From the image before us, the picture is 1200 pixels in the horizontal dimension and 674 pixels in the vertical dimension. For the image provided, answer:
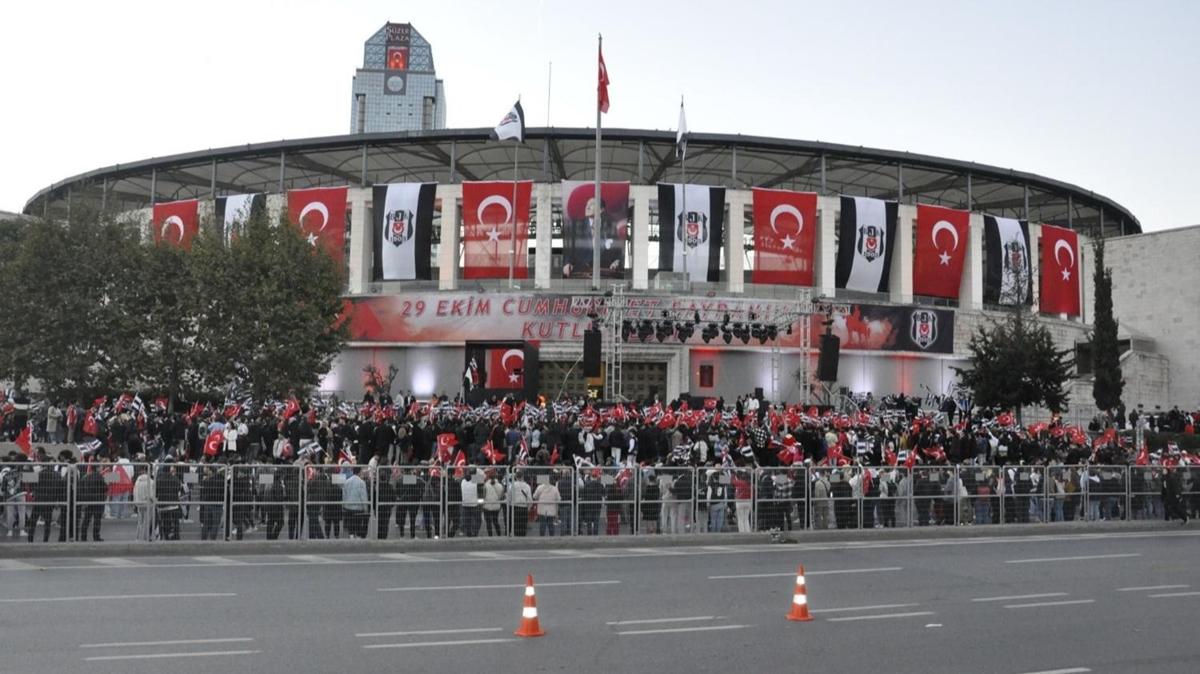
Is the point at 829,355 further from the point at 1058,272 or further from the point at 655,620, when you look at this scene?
the point at 655,620

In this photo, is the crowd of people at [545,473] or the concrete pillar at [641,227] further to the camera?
the concrete pillar at [641,227]

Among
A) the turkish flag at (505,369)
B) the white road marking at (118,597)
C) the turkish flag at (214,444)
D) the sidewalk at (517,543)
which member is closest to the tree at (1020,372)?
the turkish flag at (505,369)

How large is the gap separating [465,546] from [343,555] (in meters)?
2.20

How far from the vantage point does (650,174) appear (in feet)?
202

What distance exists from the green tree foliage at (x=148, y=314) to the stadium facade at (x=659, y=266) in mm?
12986

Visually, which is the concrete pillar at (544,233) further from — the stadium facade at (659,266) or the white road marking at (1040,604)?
the white road marking at (1040,604)

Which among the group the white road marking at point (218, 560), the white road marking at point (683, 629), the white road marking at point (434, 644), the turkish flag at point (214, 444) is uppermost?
the turkish flag at point (214, 444)

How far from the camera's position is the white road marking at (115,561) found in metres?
16.7

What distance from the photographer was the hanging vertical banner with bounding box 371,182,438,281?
5288cm

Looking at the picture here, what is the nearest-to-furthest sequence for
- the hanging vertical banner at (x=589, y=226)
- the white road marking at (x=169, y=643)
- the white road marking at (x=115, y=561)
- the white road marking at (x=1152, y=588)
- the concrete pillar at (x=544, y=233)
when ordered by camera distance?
the white road marking at (x=169, y=643), the white road marking at (x=1152, y=588), the white road marking at (x=115, y=561), the hanging vertical banner at (x=589, y=226), the concrete pillar at (x=544, y=233)

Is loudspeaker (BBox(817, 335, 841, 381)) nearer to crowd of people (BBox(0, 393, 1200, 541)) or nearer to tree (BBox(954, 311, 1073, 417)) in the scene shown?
crowd of people (BBox(0, 393, 1200, 541))

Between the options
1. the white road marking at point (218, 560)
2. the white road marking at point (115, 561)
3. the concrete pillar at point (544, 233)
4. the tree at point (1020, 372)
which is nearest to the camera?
the white road marking at point (115, 561)

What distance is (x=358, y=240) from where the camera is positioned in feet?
179

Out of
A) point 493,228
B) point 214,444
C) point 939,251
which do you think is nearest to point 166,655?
point 214,444
